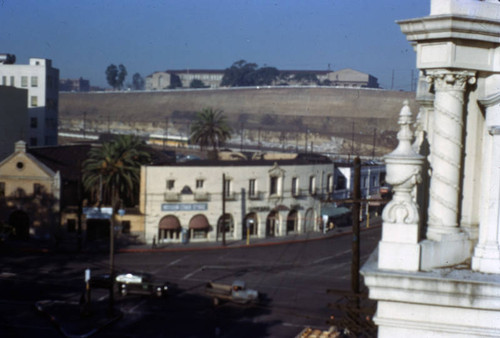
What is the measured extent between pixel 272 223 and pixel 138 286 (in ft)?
71.2

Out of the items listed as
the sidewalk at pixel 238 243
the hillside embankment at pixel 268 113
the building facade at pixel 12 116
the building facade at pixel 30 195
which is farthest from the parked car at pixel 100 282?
the hillside embankment at pixel 268 113

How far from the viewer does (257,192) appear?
49.7 meters

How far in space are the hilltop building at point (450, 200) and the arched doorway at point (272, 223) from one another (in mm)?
44231

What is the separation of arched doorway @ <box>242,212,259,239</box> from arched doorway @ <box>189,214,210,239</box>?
311 centimetres

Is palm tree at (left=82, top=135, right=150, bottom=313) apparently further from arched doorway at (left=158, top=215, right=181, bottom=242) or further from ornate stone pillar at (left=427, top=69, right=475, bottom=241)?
ornate stone pillar at (left=427, top=69, right=475, bottom=241)

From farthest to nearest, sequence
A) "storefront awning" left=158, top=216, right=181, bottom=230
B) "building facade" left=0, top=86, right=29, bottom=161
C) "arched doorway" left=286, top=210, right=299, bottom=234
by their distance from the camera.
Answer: "building facade" left=0, top=86, right=29, bottom=161
"arched doorway" left=286, top=210, right=299, bottom=234
"storefront awning" left=158, top=216, right=181, bottom=230

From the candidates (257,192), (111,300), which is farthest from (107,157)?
(111,300)

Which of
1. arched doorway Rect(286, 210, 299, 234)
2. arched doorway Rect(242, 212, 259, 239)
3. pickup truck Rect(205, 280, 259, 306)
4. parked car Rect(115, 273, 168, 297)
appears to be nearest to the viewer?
pickup truck Rect(205, 280, 259, 306)

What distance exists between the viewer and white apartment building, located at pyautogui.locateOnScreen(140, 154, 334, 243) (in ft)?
152

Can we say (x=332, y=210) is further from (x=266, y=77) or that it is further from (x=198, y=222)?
(x=266, y=77)

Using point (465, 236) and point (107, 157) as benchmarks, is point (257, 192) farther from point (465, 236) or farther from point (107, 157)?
point (465, 236)

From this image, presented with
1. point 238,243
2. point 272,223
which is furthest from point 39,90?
point 238,243

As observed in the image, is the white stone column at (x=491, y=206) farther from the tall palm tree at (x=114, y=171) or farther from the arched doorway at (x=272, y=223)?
the arched doorway at (x=272, y=223)

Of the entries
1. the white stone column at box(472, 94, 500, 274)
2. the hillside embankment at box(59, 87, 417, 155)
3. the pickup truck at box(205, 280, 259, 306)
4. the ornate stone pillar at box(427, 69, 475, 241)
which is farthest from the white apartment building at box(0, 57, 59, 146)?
the white stone column at box(472, 94, 500, 274)
